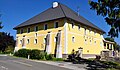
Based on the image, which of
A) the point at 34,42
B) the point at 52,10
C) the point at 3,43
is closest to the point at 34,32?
the point at 34,42

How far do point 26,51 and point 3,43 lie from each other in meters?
29.5

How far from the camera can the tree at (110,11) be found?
23328mm

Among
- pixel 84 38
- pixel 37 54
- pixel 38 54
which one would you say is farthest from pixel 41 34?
pixel 38 54

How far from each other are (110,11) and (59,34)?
1829cm

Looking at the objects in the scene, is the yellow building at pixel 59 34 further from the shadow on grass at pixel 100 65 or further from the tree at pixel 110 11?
the tree at pixel 110 11

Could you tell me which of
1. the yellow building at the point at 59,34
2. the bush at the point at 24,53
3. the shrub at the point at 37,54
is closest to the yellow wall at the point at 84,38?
the yellow building at the point at 59,34

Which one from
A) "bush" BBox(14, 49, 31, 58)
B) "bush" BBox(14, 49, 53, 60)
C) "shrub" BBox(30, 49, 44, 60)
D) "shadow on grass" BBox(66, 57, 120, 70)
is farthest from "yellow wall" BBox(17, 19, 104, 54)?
"shadow on grass" BBox(66, 57, 120, 70)

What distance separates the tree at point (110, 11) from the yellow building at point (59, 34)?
1528 centimetres

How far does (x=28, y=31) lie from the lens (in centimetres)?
5044

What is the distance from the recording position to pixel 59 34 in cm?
4088

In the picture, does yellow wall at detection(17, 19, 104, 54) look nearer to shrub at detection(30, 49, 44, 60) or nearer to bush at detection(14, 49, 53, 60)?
bush at detection(14, 49, 53, 60)

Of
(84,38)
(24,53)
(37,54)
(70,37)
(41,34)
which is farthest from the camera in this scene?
(84,38)

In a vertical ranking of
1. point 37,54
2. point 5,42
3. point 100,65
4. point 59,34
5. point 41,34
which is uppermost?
point 41,34

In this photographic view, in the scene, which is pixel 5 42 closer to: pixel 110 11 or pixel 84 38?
pixel 84 38
